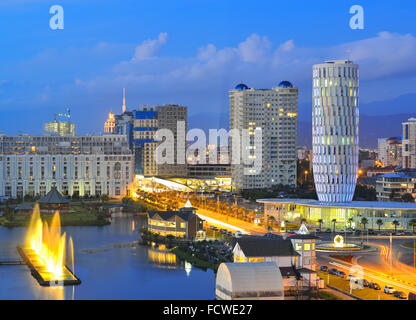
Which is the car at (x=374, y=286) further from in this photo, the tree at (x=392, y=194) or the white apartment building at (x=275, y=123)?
the white apartment building at (x=275, y=123)

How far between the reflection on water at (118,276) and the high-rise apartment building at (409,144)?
44.2 metres

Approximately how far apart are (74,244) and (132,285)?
30.5 ft

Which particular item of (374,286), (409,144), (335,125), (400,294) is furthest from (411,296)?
(409,144)

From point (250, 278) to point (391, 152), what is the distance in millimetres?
78245

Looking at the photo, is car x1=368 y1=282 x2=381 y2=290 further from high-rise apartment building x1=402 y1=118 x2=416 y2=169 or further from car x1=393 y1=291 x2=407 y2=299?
high-rise apartment building x1=402 y1=118 x2=416 y2=169

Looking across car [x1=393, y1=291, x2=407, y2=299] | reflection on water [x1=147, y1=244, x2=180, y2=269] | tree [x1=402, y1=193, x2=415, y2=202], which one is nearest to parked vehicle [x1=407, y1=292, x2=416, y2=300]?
car [x1=393, y1=291, x2=407, y2=299]

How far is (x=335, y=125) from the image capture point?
3516 cm

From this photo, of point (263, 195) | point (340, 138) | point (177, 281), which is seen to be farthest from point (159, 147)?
point (177, 281)

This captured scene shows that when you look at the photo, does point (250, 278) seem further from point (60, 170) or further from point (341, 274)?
point (60, 170)

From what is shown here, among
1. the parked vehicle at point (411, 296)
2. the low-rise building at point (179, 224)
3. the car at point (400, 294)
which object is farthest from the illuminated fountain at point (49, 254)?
the parked vehicle at point (411, 296)

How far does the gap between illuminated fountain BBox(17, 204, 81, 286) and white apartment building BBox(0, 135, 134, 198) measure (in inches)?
651

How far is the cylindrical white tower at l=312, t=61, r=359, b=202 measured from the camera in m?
35.0

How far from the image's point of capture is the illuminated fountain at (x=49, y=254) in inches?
925
